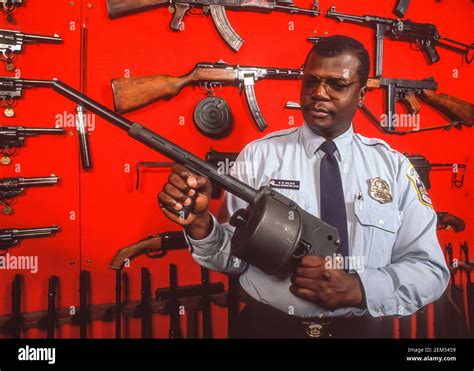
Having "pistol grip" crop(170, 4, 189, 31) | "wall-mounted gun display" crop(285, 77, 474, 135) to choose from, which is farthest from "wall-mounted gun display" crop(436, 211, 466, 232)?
"pistol grip" crop(170, 4, 189, 31)

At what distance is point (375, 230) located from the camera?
36.6 inches

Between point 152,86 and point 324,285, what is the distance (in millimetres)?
826

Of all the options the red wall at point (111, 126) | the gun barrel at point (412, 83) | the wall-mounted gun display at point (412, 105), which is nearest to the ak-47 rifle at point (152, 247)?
the red wall at point (111, 126)

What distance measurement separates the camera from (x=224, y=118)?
4.02 feet

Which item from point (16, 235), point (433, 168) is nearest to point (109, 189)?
point (16, 235)

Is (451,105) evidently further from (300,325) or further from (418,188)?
(300,325)

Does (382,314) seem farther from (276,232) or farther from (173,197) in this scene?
(173,197)

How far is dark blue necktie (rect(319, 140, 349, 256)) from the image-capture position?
92cm

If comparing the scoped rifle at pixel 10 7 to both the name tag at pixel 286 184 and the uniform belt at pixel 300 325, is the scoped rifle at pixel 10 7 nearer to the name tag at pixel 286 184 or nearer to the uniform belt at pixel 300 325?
the name tag at pixel 286 184

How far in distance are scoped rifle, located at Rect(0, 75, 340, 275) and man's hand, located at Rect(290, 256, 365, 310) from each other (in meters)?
0.03

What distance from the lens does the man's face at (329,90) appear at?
3.00 feet

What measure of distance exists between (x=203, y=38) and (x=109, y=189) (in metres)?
0.64

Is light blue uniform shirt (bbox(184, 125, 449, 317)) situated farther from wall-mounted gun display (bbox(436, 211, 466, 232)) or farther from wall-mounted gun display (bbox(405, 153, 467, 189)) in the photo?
wall-mounted gun display (bbox(436, 211, 466, 232))

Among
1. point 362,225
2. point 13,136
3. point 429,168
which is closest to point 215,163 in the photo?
point 362,225
